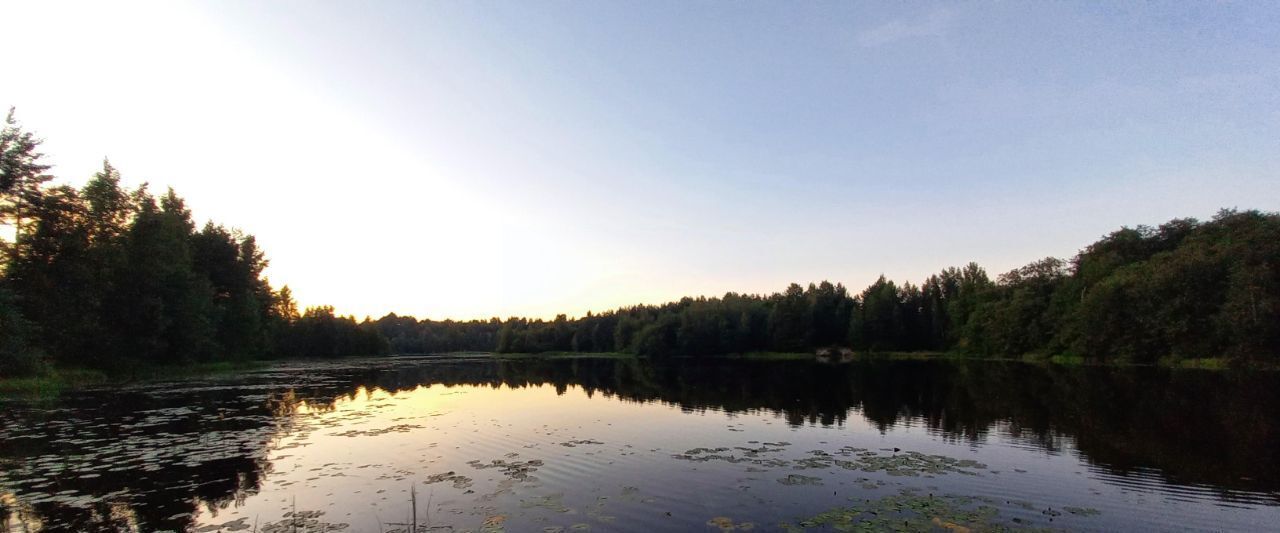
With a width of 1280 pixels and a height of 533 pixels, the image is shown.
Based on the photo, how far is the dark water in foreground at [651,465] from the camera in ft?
37.9

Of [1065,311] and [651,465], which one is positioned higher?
[1065,311]

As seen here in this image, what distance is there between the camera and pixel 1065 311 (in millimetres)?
78688

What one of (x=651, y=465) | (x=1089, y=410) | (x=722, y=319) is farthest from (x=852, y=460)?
(x=722, y=319)

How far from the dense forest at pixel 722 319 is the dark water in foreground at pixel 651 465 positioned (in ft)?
36.5

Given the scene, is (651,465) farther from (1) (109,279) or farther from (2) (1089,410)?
(1) (109,279)

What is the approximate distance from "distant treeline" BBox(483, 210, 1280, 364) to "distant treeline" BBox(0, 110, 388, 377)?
78.3 metres

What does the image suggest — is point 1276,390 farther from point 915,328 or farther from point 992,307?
point 915,328

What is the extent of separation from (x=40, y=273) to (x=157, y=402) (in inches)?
556

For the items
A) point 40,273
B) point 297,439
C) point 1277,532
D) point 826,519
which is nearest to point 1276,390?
point 1277,532

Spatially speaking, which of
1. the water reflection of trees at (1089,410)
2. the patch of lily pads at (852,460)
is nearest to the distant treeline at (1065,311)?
the water reflection of trees at (1089,410)

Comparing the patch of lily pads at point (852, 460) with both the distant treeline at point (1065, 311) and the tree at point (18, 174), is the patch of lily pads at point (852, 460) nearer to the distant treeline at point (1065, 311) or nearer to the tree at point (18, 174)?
the tree at point (18, 174)

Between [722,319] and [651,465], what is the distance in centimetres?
11173

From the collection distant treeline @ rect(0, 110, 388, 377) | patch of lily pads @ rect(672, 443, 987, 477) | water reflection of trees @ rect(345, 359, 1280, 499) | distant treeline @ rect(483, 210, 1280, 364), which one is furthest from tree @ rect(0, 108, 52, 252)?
distant treeline @ rect(483, 210, 1280, 364)

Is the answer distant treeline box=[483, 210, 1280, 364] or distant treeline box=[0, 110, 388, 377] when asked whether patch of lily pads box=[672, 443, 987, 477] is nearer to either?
distant treeline box=[0, 110, 388, 377]
